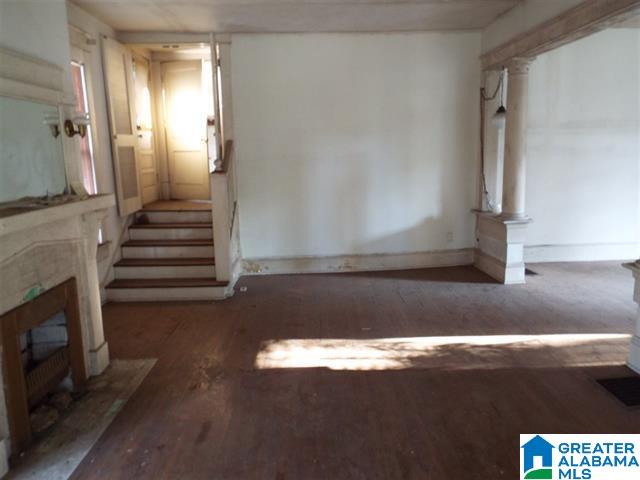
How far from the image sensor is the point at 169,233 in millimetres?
5578

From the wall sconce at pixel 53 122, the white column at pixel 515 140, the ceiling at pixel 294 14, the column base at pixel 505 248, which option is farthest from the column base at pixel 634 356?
the wall sconce at pixel 53 122

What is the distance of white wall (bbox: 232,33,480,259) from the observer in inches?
222

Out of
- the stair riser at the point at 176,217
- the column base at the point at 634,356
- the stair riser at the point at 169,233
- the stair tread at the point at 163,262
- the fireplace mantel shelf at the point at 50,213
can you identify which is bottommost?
the column base at the point at 634,356

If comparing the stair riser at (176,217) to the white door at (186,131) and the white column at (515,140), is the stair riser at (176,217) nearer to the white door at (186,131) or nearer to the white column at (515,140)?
the white door at (186,131)

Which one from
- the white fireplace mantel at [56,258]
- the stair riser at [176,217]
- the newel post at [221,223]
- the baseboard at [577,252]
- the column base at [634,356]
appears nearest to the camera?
the white fireplace mantel at [56,258]

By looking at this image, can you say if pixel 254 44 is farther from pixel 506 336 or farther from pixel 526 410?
pixel 526 410

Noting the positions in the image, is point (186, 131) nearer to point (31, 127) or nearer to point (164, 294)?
point (164, 294)

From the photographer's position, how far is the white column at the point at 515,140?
5.06 metres

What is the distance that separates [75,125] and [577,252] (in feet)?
19.7

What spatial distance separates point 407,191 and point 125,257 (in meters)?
3.48

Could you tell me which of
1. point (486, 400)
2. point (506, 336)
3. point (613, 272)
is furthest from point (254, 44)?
point (613, 272)

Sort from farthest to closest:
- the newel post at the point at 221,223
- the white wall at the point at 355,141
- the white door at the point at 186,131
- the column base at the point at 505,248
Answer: the white door at the point at 186,131
the white wall at the point at 355,141
the column base at the point at 505,248
the newel post at the point at 221,223

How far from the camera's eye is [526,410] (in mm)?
2791

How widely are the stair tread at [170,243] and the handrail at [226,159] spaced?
Result: 2.85 feet
